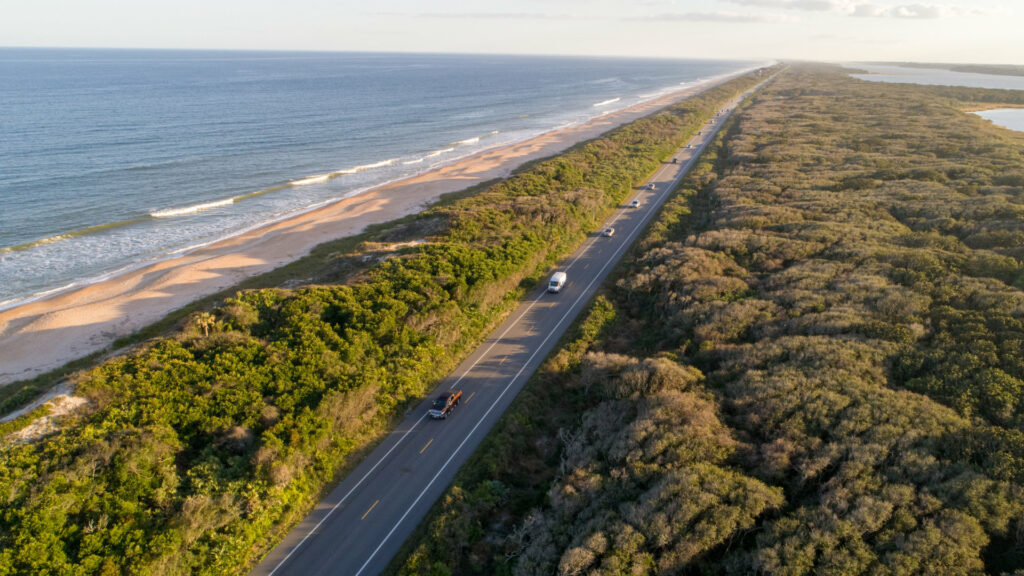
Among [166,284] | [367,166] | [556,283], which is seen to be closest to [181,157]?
[367,166]

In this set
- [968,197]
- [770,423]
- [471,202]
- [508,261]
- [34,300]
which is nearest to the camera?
[770,423]

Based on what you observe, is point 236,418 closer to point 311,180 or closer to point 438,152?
point 311,180

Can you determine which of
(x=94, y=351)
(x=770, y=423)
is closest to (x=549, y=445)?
(x=770, y=423)

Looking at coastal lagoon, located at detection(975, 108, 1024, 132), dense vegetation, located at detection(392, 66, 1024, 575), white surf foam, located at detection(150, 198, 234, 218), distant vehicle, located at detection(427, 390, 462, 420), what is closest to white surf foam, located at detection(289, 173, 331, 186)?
white surf foam, located at detection(150, 198, 234, 218)

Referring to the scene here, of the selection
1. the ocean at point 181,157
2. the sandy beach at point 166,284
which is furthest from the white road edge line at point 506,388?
the ocean at point 181,157

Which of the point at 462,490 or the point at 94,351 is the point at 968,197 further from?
the point at 94,351

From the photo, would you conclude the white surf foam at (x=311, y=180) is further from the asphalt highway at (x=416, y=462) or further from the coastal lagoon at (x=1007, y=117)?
the coastal lagoon at (x=1007, y=117)

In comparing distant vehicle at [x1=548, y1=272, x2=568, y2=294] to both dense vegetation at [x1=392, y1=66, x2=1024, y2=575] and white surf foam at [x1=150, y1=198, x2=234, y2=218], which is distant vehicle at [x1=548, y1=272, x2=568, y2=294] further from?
white surf foam at [x1=150, y1=198, x2=234, y2=218]
